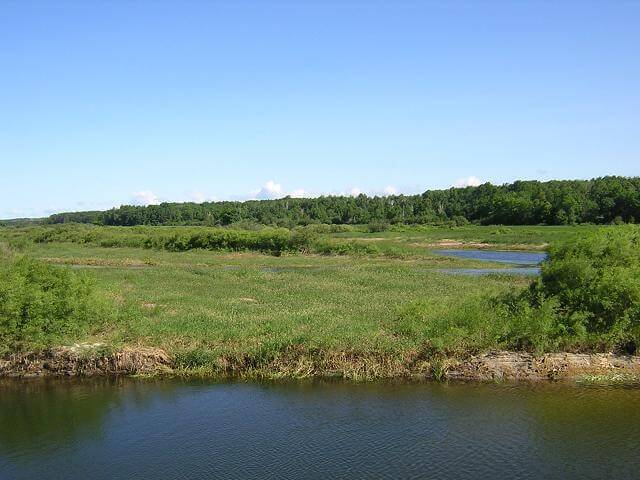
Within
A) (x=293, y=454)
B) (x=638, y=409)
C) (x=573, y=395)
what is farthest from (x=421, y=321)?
(x=293, y=454)

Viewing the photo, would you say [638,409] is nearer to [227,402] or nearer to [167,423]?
[227,402]

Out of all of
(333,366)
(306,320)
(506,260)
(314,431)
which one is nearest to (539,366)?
(333,366)

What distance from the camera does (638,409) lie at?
2255cm

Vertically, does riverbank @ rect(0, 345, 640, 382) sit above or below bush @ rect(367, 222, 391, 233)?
below

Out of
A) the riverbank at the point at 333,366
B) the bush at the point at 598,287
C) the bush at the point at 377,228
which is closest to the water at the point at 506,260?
the bush at the point at 598,287

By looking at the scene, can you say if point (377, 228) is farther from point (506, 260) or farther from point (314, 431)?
point (314, 431)

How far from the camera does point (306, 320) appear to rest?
31.4 metres

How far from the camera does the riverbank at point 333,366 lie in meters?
26.1

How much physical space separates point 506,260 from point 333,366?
5191 cm

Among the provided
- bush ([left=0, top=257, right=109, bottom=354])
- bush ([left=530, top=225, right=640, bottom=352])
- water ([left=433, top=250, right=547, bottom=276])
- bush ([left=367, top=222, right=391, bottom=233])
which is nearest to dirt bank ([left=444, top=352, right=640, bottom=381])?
bush ([left=530, top=225, right=640, bottom=352])

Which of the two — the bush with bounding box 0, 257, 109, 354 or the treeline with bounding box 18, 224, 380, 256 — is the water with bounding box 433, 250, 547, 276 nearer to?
the treeline with bounding box 18, 224, 380, 256

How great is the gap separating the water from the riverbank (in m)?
27.5

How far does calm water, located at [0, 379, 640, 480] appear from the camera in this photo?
18.4 meters

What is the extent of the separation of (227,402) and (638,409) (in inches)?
615
